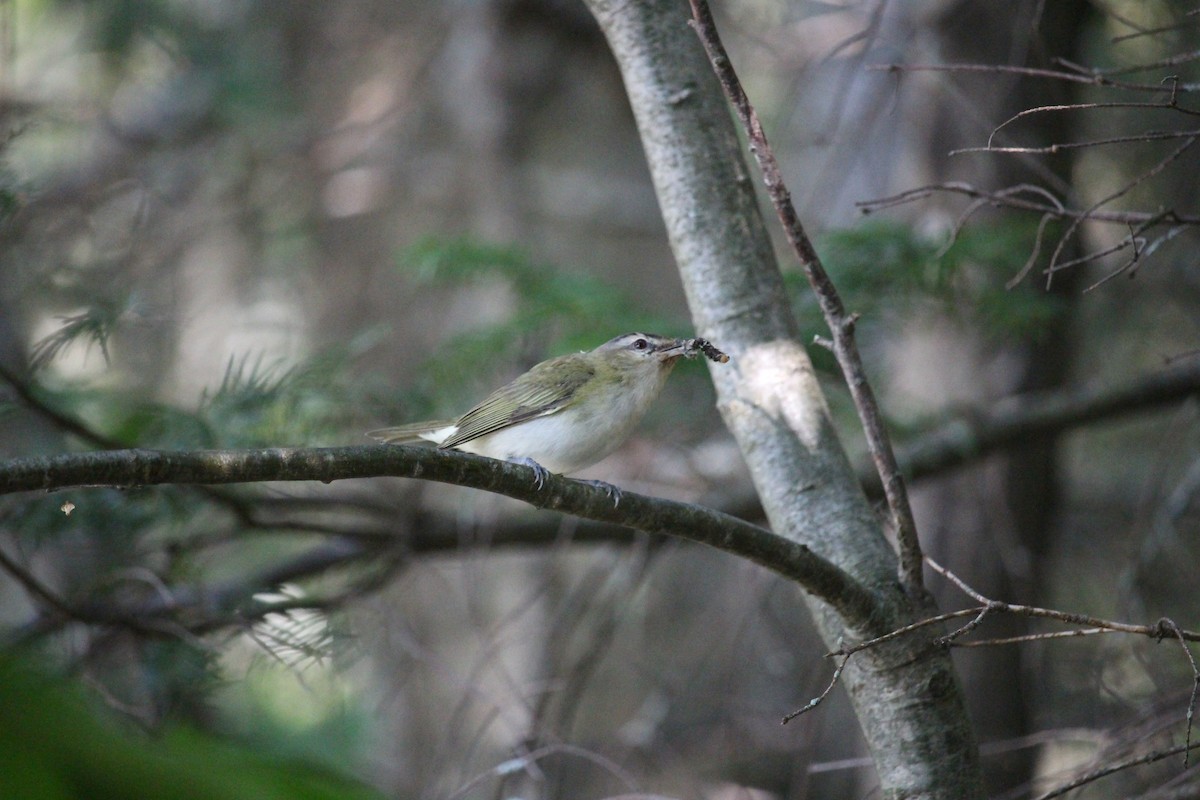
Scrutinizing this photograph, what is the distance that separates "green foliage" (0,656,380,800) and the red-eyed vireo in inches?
112

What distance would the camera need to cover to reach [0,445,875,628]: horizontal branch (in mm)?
1836

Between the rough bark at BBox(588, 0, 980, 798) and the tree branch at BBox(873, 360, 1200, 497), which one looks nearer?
the rough bark at BBox(588, 0, 980, 798)

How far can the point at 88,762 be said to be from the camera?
2.32 ft

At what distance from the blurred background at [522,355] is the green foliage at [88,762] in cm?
227

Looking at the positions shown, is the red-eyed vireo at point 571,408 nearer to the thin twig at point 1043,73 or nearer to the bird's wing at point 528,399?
the bird's wing at point 528,399

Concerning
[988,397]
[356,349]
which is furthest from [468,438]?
[988,397]

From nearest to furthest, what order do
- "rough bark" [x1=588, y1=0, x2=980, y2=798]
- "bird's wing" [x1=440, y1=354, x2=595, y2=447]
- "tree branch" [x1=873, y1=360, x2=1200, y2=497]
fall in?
"rough bark" [x1=588, y1=0, x2=980, y2=798] → "bird's wing" [x1=440, y1=354, x2=595, y2=447] → "tree branch" [x1=873, y1=360, x2=1200, y2=497]

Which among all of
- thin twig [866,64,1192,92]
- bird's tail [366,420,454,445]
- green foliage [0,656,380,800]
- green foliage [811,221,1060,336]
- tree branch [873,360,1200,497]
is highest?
green foliage [811,221,1060,336]

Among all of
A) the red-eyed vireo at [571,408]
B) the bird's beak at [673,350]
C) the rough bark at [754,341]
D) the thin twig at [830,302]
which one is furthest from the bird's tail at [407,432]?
the thin twig at [830,302]

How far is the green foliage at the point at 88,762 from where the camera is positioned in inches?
26.4

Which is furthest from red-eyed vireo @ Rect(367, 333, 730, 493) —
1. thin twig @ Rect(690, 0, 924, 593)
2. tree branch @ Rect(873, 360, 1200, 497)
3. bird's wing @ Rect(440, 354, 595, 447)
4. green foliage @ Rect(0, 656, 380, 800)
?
green foliage @ Rect(0, 656, 380, 800)

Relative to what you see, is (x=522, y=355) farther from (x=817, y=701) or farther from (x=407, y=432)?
(x=817, y=701)

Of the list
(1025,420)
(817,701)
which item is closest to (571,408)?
(817,701)

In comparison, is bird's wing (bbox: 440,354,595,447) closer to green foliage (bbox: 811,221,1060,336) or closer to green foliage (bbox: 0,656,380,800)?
green foliage (bbox: 811,221,1060,336)
